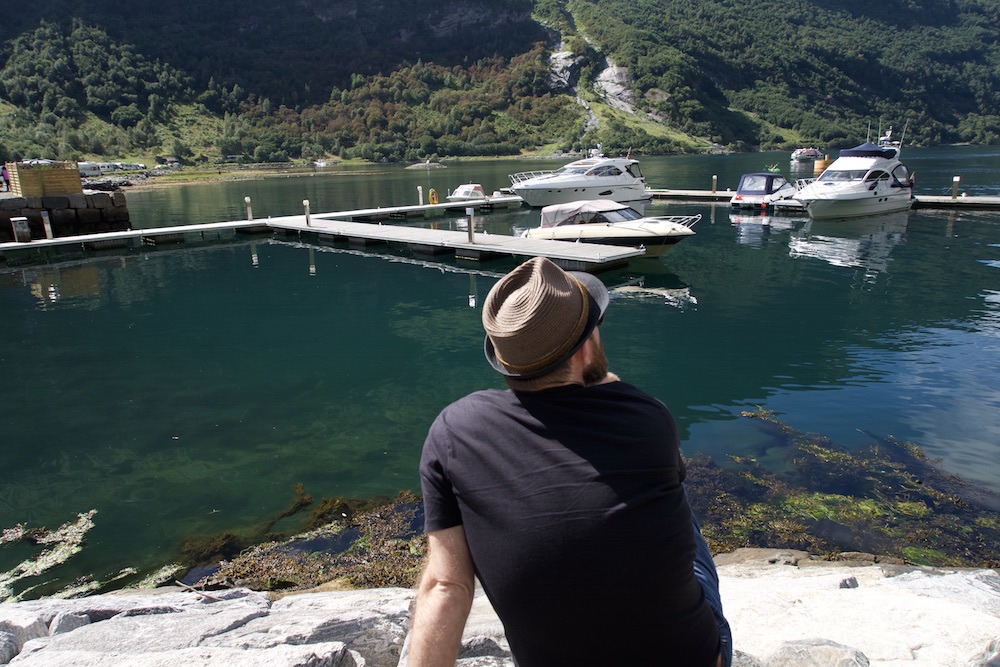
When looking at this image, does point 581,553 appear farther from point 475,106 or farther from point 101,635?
point 475,106

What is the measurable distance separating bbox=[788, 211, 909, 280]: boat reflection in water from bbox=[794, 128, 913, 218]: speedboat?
59 cm

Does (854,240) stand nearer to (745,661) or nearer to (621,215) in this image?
(621,215)

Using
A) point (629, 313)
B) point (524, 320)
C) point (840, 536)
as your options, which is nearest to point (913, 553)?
point (840, 536)

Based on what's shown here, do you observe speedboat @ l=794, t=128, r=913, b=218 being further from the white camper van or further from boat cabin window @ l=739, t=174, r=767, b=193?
the white camper van

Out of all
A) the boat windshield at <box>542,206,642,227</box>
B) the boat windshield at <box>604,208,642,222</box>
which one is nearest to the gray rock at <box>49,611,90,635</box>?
the boat windshield at <box>542,206,642,227</box>

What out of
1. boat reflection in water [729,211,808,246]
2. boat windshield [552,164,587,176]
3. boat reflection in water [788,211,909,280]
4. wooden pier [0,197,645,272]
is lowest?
boat reflection in water [788,211,909,280]

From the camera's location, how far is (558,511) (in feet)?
6.25

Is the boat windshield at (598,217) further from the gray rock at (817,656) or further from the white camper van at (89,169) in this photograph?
the white camper van at (89,169)

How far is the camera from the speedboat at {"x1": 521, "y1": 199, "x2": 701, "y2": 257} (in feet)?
75.8

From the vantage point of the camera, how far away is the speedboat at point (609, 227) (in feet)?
75.8

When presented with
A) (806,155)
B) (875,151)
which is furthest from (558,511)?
(806,155)

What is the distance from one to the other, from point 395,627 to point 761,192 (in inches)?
1512

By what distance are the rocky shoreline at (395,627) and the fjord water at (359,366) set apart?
255cm

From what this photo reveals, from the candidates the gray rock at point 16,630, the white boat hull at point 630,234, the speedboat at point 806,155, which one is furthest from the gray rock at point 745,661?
the speedboat at point 806,155
